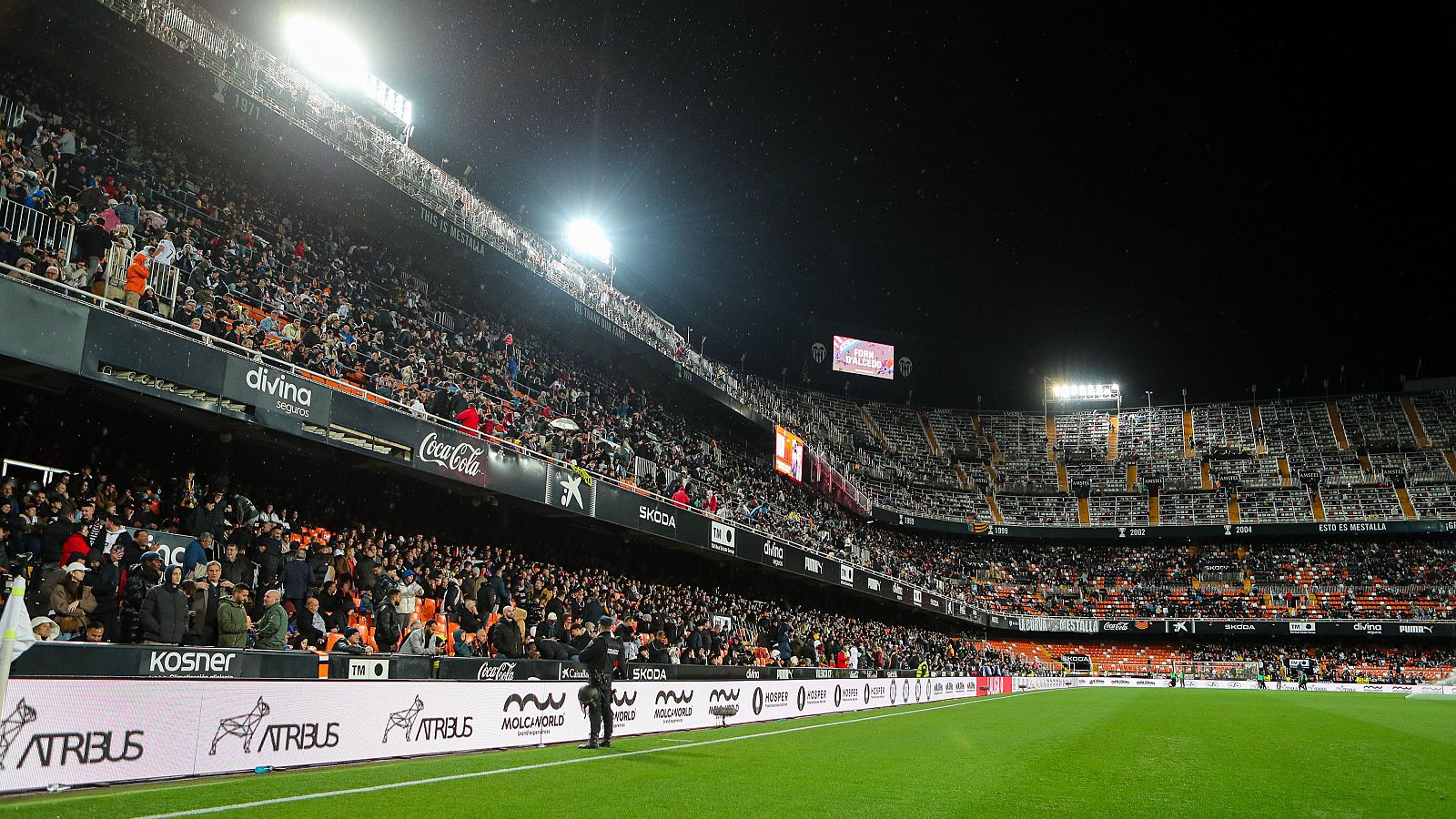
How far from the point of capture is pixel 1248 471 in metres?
63.0

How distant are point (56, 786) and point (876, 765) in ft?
28.8

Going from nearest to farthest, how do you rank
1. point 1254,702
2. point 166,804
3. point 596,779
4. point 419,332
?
point 166,804 → point 596,779 → point 419,332 → point 1254,702

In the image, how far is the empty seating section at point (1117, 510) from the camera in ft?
207

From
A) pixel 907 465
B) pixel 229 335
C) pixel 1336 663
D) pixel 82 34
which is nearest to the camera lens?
pixel 229 335

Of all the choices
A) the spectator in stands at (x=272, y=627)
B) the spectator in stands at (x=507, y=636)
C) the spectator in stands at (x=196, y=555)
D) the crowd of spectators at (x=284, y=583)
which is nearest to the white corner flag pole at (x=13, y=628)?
the crowd of spectators at (x=284, y=583)

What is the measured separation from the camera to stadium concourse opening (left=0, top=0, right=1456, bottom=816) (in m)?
10.4

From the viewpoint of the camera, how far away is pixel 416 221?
24781mm

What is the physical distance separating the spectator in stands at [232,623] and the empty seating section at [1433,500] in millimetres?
63723

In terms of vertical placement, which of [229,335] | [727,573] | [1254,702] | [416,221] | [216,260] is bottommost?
[1254,702]

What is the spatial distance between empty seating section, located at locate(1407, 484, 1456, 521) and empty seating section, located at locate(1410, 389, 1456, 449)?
3.79 meters

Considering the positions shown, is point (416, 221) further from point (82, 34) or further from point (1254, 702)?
point (1254, 702)

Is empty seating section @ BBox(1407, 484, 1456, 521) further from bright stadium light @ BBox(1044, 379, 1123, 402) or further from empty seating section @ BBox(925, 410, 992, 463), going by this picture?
empty seating section @ BBox(925, 410, 992, 463)

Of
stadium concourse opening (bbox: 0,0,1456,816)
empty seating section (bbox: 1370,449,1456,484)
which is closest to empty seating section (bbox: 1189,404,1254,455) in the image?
empty seating section (bbox: 1370,449,1456,484)

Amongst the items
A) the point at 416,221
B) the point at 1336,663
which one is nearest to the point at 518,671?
the point at 416,221
